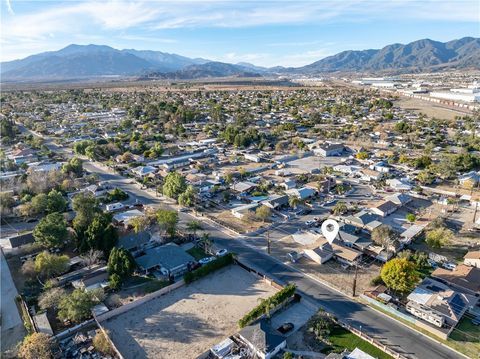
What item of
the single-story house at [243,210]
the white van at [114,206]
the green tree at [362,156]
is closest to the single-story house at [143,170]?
the white van at [114,206]

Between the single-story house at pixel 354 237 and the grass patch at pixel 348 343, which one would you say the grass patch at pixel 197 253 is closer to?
the single-story house at pixel 354 237

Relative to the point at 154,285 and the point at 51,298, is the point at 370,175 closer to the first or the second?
the point at 154,285

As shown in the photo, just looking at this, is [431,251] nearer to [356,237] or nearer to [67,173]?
[356,237]

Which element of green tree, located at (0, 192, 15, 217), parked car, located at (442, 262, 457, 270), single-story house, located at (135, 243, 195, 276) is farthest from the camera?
green tree, located at (0, 192, 15, 217)

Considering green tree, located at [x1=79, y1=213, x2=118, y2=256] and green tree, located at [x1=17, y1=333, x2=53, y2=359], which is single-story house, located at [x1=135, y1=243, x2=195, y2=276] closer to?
green tree, located at [x1=79, y1=213, x2=118, y2=256]

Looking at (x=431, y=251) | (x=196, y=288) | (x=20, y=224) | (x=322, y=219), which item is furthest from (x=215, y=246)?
(x=20, y=224)

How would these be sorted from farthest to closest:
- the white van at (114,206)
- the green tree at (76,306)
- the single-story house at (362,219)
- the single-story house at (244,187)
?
1. the single-story house at (244,187)
2. the white van at (114,206)
3. the single-story house at (362,219)
4. the green tree at (76,306)

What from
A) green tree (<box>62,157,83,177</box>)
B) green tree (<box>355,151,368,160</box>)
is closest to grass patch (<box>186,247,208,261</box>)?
green tree (<box>62,157,83,177</box>)
